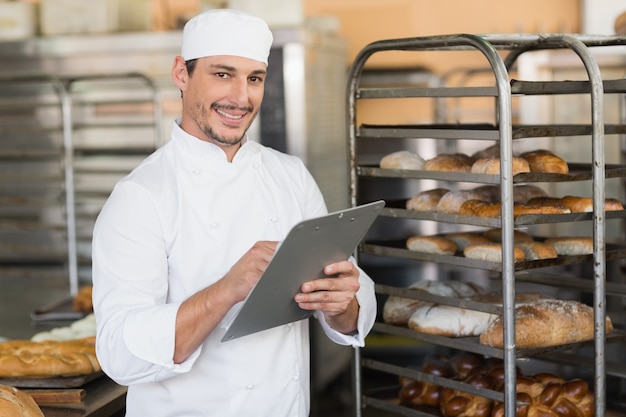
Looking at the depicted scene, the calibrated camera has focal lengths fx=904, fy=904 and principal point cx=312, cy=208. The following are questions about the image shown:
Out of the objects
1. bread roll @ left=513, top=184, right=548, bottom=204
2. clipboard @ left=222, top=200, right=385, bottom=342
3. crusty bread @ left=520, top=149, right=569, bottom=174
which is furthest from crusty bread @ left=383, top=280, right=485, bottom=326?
clipboard @ left=222, top=200, right=385, bottom=342

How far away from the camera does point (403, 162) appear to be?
2.41 metres

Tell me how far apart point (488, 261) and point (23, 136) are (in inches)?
133

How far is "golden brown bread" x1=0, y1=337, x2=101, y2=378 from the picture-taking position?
92.6 inches

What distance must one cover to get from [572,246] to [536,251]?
154mm

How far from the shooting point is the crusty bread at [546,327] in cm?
217

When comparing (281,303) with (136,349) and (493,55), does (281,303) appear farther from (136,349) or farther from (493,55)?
(493,55)

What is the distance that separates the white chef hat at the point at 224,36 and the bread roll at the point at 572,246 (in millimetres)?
933

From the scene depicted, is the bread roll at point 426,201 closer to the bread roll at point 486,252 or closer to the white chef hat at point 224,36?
the bread roll at point 486,252

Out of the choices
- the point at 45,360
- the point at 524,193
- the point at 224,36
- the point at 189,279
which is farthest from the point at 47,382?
the point at 524,193

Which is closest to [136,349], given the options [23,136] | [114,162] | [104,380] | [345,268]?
[345,268]

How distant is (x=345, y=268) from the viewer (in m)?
1.86

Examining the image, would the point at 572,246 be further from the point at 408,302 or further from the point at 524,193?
the point at 408,302

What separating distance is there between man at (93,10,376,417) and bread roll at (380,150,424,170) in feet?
1.19

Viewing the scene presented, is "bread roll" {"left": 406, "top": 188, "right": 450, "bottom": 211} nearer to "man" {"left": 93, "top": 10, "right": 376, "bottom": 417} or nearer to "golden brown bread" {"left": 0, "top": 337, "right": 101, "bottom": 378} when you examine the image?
"man" {"left": 93, "top": 10, "right": 376, "bottom": 417}
